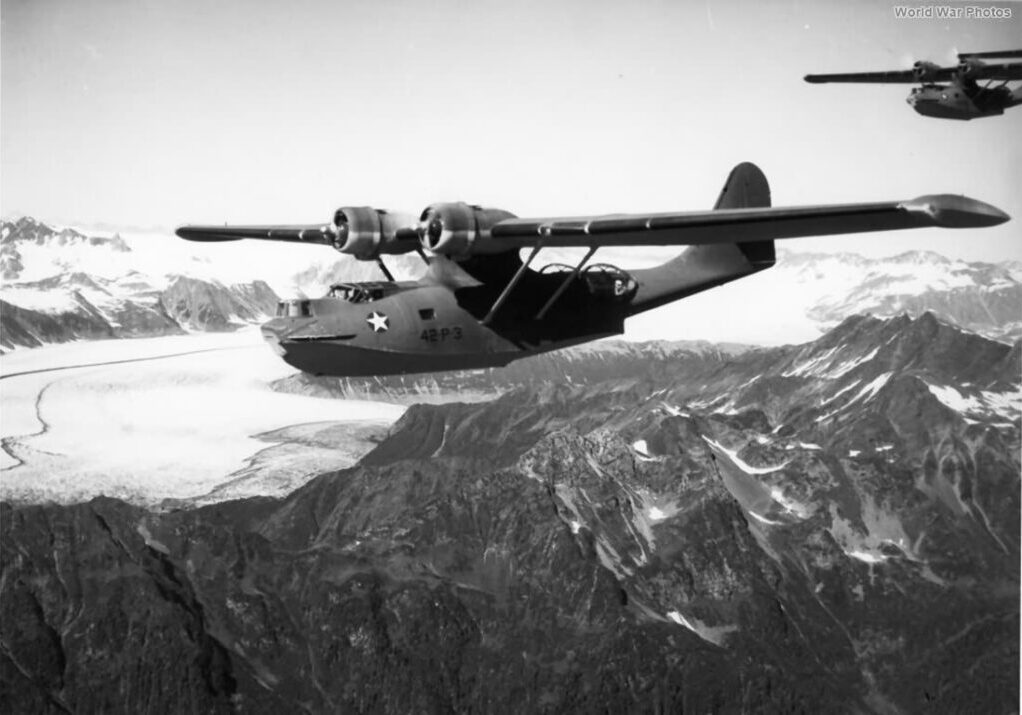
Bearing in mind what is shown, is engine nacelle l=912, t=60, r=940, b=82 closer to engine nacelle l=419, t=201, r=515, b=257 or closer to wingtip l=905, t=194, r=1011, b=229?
engine nacelle l=419, t=201, r=515, b=257

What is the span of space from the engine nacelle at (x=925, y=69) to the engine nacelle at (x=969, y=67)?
1.11ft

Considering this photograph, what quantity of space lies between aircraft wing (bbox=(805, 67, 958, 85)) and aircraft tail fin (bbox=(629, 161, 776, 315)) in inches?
226

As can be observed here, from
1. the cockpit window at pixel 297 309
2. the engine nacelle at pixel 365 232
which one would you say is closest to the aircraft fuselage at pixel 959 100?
the engine nacelle at pixel 365 232

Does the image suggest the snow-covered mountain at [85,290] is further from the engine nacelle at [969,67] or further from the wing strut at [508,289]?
the engine nacelle at [969,67]

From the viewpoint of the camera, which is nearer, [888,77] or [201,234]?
[201,234]

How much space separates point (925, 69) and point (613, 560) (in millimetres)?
9506

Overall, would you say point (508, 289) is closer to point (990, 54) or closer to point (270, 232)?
point (270, 232)

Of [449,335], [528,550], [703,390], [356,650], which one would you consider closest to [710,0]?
[703,390]

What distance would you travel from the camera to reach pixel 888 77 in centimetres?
1697

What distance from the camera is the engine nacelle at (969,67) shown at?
17.0 m

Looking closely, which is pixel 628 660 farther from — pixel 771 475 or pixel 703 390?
pixel 703 390

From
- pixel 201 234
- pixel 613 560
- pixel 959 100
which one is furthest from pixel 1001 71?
pixel 201 234

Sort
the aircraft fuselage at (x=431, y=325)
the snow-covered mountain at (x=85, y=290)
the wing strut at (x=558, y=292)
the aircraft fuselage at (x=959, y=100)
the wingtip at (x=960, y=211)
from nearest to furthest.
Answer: the wingtip at (x=960, y=211) → the aircraft fuselage at (x=431, y=325) → the wing strut at (x=558, y=292) → the snow-covered mountain at (x=85, y=290) → the aircraft fuselage at (x=959, y=100)

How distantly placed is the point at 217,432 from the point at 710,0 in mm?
8901
